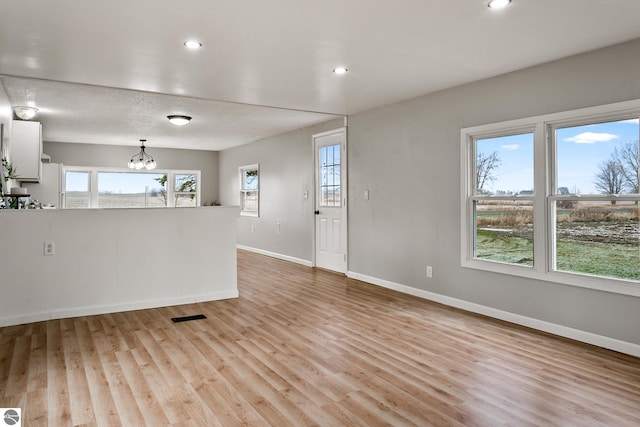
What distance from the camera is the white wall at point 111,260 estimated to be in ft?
13.1

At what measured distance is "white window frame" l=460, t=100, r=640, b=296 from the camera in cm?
328

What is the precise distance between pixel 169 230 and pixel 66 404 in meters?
2.44

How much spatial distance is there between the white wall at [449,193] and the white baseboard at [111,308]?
206cm

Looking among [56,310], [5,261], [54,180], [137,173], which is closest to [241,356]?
[56,310]

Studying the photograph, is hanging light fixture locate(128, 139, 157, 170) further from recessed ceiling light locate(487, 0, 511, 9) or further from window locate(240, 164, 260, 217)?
recessed ceiling light locate(487, 0, 511, 9)

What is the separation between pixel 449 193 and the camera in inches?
181

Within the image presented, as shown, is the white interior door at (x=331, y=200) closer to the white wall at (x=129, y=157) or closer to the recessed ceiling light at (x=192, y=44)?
the recessed ceiling light at (x=192, y=44)

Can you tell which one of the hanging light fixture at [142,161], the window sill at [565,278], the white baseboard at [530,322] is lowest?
the white baseboard at [530,322]

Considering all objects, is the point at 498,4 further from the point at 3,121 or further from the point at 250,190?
the point at 250,190

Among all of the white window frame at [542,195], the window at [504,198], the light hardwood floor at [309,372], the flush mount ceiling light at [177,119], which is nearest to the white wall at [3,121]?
the light hardwood floor at [309,372]

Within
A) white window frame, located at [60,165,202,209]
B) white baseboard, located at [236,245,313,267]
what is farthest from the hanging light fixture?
white baseboard, located at [236,245,313,267]

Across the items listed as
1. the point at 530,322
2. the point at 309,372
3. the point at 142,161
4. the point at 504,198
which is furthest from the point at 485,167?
the point at 142,161

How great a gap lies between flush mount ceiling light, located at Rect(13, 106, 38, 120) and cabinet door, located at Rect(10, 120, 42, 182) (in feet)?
0.98

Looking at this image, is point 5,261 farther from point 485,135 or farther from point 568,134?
point 568,134
